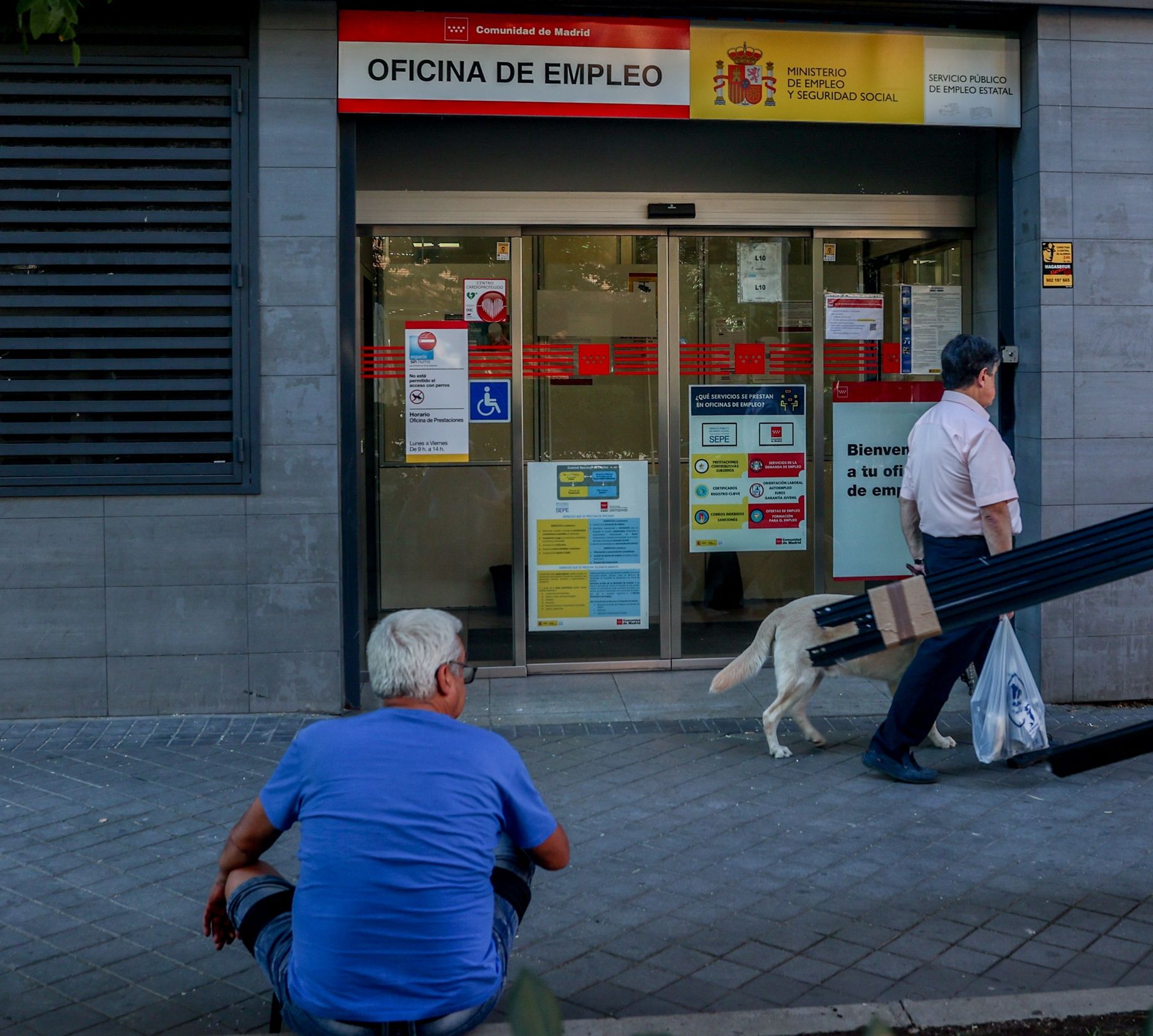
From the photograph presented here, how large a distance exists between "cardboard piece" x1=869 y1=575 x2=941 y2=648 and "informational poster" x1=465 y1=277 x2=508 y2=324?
607 cm

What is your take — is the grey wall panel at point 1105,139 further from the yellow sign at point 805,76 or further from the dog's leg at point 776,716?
the dog's leg at point 776,716

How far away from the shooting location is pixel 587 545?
8.77 metres

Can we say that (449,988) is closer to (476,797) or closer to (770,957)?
(476,797)

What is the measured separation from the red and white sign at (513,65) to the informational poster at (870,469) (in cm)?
223

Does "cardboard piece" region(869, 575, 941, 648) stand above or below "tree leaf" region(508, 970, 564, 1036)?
above

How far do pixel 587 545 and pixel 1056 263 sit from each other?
3240 mm

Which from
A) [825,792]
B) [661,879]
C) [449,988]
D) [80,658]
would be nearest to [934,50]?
[825,792]

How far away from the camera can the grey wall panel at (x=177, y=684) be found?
298 inches

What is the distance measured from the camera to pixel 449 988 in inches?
121

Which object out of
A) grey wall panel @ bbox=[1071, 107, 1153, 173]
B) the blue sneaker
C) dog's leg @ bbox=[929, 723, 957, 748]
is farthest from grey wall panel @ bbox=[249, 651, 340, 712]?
grey wall panel @ bbox=[1071, 107, 1153, 173]

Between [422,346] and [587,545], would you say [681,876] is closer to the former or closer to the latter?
[587,545]

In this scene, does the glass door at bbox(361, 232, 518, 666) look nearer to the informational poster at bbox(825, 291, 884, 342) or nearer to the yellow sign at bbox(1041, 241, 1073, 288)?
the informational poster at bbox(825, 291, 884, 342)

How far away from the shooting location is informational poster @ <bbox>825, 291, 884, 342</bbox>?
8.85m

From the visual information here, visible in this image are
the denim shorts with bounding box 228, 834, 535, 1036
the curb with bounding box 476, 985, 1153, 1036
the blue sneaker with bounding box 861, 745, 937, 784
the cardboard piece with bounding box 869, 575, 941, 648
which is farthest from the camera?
the blue sneaker with bounding box 861, 745, 937, 784
